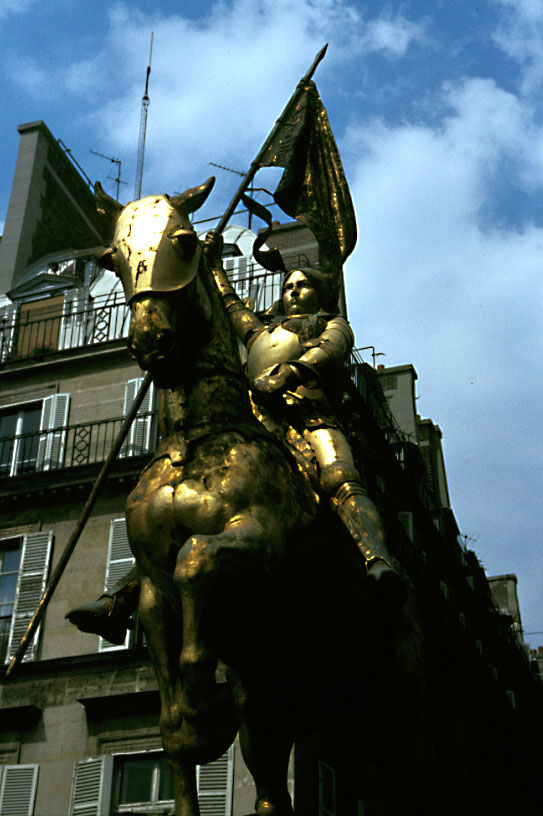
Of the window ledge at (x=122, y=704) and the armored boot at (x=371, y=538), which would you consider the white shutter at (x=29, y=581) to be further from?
the armored boot at (x=371, y=538)

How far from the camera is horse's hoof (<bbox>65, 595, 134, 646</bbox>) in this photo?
7750 millimetres

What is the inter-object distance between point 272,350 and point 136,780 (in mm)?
12334

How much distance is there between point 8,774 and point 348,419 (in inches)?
531

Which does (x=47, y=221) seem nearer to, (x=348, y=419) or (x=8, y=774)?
(x=8, y=774)

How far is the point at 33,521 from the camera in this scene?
940 inches

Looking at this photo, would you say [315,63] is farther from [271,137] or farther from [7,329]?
[7,329]

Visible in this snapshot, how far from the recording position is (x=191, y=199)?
7730 mm

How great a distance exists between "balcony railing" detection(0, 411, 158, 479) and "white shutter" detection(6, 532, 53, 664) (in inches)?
58.1

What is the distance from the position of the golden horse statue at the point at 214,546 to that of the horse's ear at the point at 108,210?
1 centimetres

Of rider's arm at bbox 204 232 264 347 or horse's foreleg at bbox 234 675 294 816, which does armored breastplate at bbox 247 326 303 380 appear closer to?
rider's arm at bbox 204 232 264 347

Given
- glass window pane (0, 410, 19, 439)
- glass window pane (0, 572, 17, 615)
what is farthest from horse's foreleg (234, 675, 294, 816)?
glass window pane (0, 410, 19, 439)

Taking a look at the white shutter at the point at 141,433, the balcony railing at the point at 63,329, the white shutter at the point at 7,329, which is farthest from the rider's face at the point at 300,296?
the white shutter at the point at 7,329

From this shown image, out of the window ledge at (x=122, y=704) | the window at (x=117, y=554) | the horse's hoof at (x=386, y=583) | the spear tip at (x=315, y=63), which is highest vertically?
the window at (x=117, y=554)

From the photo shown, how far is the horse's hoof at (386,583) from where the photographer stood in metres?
7.30
